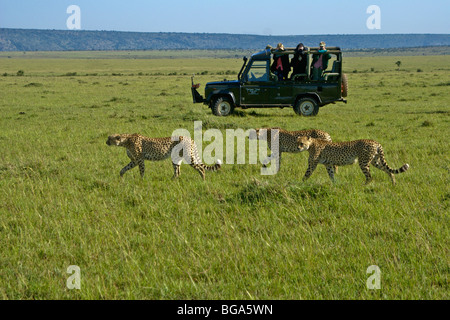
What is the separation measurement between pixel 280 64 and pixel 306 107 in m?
1.66

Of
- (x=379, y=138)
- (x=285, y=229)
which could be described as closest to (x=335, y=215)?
(x=285, y=229)

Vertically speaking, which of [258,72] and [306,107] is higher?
[258,72]

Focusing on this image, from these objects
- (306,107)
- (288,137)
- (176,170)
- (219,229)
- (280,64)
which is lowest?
(219,229)

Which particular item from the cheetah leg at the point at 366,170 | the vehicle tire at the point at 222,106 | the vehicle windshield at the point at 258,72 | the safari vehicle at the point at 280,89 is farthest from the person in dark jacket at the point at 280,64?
the cheetah leg at the point at 366,170

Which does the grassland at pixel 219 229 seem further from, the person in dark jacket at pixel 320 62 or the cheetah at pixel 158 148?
the person in dark jacket at pixel 320 62

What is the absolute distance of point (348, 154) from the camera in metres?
7.37

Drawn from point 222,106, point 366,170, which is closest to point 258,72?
point 222,106

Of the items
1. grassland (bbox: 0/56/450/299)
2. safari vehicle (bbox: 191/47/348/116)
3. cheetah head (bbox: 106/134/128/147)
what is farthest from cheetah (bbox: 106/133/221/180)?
safari vehicle (bbox: 191/47/348/116)

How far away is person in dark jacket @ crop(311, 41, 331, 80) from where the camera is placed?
15635mm

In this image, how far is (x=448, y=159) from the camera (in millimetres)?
8914

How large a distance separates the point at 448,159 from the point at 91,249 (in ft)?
21.6

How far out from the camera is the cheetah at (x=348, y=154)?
7.32m

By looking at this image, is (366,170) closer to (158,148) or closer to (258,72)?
(158,148)

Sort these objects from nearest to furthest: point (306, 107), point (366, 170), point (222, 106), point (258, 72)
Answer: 1. point (366, 170)
2. point (258, 72)
3. point (306, 107)
4. point (222, 106)
